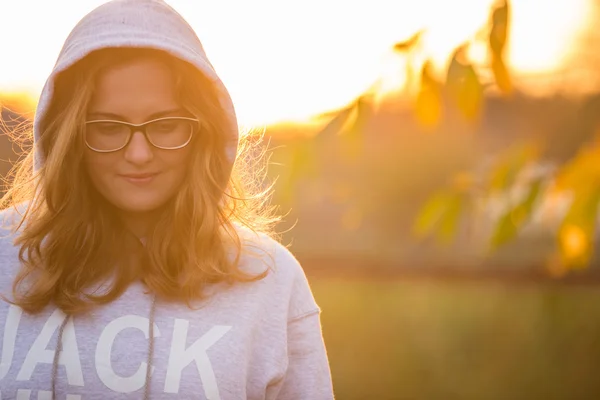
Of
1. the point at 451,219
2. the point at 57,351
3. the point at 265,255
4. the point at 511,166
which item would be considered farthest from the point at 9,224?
the point at 511,166

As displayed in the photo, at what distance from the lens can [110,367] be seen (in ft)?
5.41

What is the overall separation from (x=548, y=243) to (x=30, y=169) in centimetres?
942

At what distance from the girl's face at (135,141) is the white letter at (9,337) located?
12.2 inches

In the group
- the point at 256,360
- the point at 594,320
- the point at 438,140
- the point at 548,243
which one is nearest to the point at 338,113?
the point at 256,360

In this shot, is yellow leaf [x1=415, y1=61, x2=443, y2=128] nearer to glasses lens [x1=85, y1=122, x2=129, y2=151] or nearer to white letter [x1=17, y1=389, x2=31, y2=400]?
glasses lens [x1=85, y1=122, x2=129, y2=151]

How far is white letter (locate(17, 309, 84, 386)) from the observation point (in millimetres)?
1625

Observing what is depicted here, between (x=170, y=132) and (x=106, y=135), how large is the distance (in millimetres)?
129

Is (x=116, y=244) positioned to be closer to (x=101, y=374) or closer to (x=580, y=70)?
(x=101, y=374)

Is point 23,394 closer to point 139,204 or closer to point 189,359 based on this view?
point 189,359

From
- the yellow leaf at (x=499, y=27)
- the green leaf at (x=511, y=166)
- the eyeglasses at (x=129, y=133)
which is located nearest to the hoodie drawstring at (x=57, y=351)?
the eyeglasses at (x=129, y=133)

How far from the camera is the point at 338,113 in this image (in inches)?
54.1

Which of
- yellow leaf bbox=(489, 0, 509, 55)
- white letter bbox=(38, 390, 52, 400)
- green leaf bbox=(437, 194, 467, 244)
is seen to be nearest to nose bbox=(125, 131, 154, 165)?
white letter bbox=(38, 390, 52, 400)

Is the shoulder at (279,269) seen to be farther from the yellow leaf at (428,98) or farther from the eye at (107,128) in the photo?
the yellow leaf at (428,98)

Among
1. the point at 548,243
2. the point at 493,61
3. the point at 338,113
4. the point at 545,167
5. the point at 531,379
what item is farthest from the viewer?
the point at 548,243
